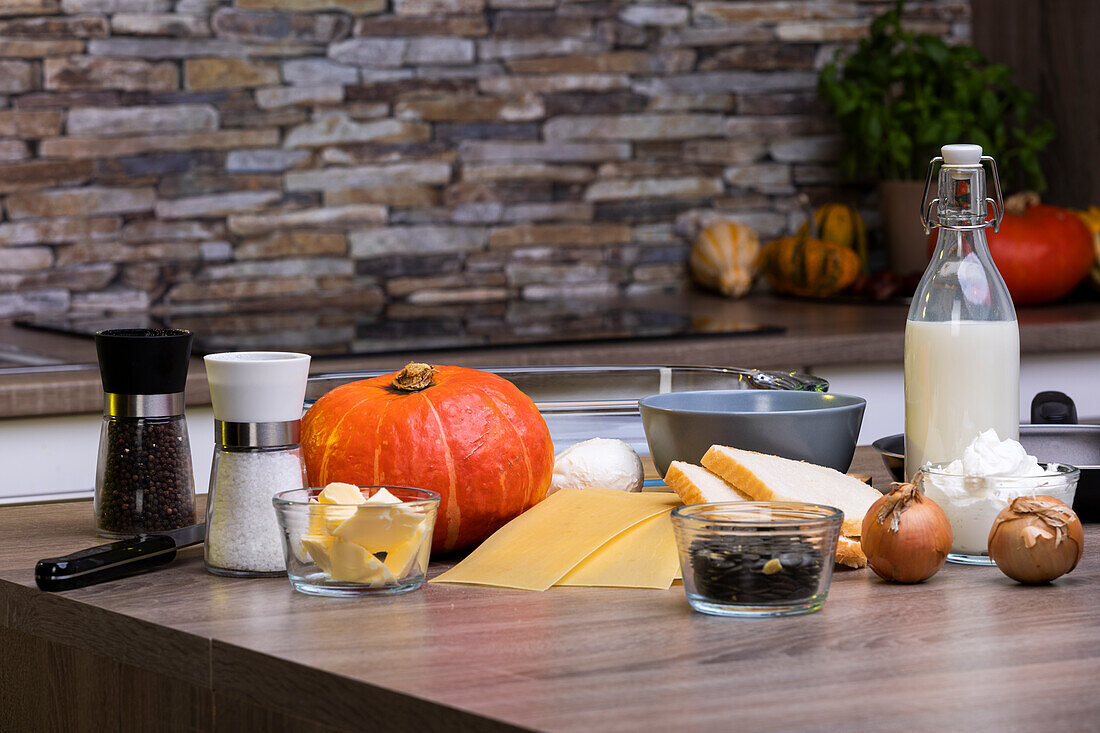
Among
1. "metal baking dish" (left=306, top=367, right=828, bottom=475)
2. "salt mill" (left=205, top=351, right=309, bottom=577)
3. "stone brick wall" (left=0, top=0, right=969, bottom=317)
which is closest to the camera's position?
"salt mill" (left=205, top=351, right=309, bottom=577)

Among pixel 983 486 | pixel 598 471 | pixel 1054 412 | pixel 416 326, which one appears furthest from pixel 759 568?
pixel 416 326

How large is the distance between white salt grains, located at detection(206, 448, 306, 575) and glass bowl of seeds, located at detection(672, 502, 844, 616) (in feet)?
0.93

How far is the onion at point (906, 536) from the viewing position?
921 millimetres

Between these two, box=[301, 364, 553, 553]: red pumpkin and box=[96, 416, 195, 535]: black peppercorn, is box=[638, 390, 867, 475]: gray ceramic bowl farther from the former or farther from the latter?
box=[96, 416, 195, 535]: black peppercorn

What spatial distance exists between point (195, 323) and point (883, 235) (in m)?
1.56

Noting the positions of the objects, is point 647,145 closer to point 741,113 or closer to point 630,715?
point 741,113

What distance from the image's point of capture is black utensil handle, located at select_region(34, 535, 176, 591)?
0.94m

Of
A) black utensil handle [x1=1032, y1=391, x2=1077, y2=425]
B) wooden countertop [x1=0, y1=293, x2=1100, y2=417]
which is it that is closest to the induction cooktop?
wooden countertop [x1=0, y1=293, x2=1100, y2=417]

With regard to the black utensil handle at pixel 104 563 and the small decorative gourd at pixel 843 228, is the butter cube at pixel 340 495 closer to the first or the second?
the black utensil handle at pixel 104 563

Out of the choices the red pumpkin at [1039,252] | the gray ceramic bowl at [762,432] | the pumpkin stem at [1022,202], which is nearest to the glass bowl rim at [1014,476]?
the gray ceramic bowl at [762,432]

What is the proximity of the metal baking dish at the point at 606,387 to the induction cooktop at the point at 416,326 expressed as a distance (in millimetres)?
685

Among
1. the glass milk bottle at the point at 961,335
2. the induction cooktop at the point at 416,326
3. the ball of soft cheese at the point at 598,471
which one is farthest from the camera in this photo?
the induction cooktop at the point at 416,326

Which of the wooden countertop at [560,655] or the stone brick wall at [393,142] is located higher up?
the stone brick wall at [393,142]

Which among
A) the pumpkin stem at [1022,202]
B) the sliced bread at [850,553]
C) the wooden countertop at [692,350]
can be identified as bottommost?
the wooden countertop at [692,350]
